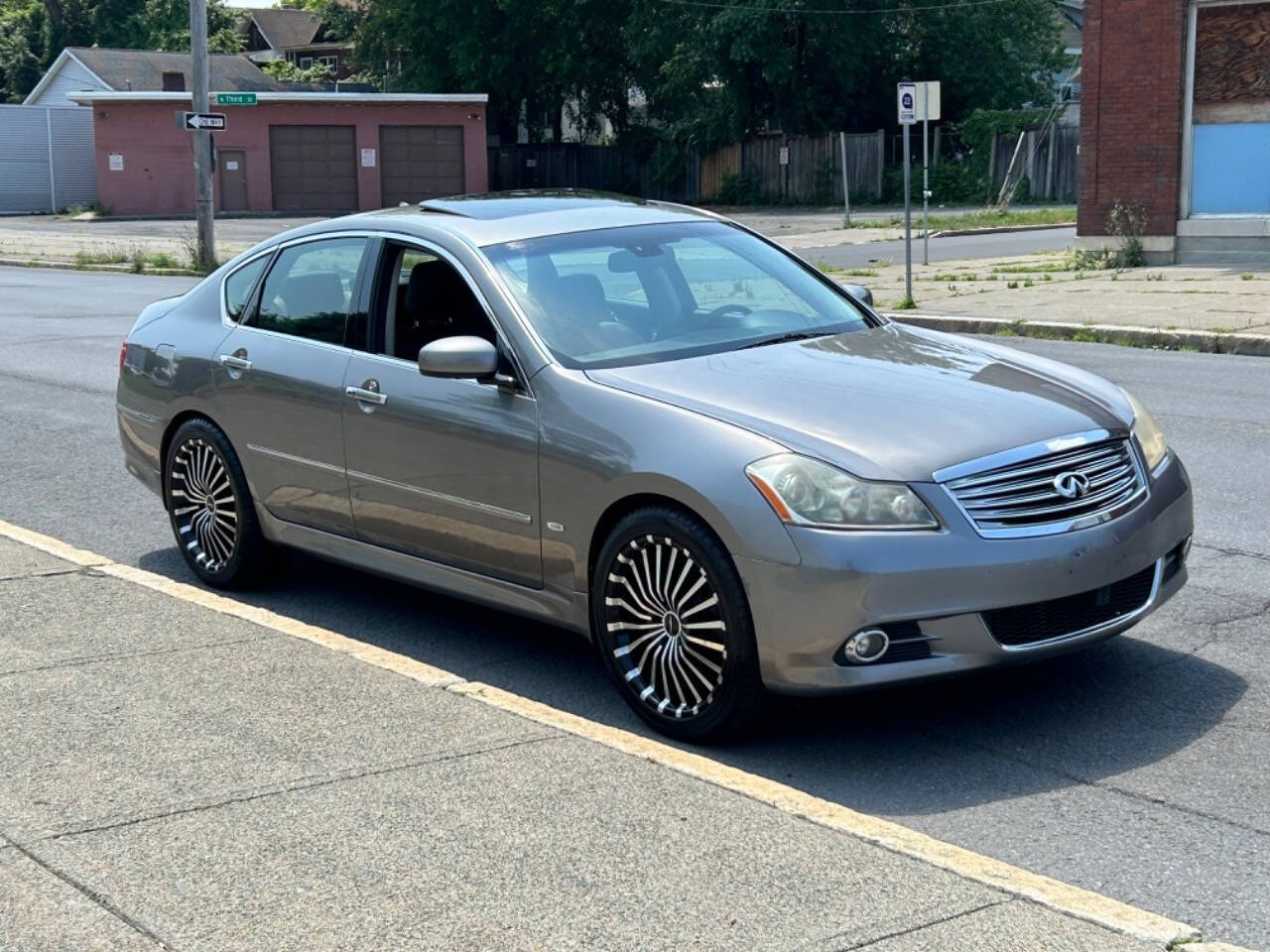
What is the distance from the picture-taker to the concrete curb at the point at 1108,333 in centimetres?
1540

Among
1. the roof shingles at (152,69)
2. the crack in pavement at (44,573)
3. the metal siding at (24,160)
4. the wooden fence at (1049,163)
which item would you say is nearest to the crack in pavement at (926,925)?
the crack in pavement at (44,573)

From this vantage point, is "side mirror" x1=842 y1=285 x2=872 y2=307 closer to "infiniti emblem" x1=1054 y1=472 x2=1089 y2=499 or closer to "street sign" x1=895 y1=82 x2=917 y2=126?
"infiniti emblem" x1=1054 y1=472 x2=1089 y2=499

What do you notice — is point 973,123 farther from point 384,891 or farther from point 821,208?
point 384,891

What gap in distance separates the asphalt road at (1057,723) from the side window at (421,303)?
1.16 meters

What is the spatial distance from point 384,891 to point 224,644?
240 cm

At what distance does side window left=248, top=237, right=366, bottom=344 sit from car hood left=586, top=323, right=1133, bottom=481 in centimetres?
148

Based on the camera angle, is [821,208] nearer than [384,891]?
No

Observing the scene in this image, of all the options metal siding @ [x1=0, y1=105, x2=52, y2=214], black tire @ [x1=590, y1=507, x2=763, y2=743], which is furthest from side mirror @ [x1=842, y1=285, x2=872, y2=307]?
metal siding @ [x1=0, y1=105, x2=52, y2=214]

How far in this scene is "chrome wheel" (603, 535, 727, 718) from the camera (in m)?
4.91

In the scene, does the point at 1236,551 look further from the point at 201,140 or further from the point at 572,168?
the point at 572,168

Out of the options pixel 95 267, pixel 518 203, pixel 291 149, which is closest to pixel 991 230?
pixel 95 267

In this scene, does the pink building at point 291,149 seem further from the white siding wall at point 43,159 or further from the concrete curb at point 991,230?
the concrete curb at point 991,230

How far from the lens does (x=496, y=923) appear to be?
11.9ft

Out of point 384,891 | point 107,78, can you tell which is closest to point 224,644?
point 384,891
